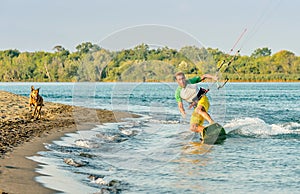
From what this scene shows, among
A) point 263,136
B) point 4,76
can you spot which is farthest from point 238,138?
point 4,76

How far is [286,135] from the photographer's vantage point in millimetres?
22438

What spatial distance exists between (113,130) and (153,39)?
1009 cm

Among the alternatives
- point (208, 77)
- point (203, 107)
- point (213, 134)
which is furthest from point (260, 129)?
point (208, 77)

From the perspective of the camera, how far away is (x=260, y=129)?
2430cm

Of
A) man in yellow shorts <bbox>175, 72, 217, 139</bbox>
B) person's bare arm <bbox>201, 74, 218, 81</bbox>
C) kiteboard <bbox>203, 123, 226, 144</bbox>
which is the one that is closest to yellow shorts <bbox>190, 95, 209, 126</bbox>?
man in yellow shorts <bbox>175, 72, 217, 139</bbox>

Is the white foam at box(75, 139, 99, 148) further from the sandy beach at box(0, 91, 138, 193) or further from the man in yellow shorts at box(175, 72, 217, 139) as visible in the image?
the man in yellow shorts at box(175, 72, 217, 139)

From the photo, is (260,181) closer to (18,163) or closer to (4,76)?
(18,163)

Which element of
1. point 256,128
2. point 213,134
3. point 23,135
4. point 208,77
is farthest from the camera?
point 256,128

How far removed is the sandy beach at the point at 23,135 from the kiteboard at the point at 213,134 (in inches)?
229

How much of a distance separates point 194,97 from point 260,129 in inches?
328

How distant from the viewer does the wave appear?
73.7 ft

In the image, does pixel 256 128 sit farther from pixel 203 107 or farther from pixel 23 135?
pixel 23 135

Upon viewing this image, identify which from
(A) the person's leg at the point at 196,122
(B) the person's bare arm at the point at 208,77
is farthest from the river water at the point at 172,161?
(B) the person's bare arm at the point at 208,77

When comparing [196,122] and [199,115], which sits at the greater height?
[199,115]
